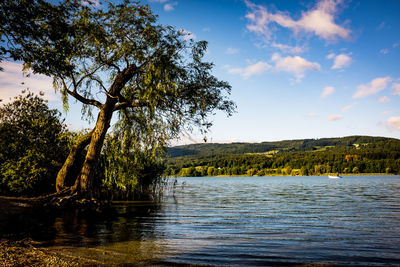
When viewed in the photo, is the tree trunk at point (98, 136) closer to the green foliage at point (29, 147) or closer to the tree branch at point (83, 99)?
the tree branch at point (83, 99)

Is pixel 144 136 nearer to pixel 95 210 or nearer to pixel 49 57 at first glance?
pixel 95 210

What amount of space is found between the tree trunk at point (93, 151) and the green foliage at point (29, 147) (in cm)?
415

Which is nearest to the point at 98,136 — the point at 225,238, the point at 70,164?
the point at 70,164

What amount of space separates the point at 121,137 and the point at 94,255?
41.5ft

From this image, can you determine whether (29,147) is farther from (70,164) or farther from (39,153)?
(70,164)

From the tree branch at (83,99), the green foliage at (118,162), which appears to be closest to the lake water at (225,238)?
the green foliage at (118,162)

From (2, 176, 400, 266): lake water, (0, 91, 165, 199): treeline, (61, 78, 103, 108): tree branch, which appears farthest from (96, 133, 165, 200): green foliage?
(2, 176, 400, 266): lake water

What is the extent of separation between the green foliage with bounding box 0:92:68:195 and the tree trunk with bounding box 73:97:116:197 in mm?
4153

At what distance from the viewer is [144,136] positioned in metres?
19.8

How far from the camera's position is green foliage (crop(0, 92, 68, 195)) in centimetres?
1988

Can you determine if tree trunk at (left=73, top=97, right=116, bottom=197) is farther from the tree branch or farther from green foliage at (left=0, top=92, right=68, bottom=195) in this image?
green foliage at (left=0, top=92, right=68, bottom=195)

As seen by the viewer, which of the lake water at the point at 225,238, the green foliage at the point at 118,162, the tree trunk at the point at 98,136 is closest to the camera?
the lake water at the point at 225,238

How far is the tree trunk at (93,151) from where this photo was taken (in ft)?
59.7

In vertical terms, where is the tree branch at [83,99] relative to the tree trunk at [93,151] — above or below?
above
